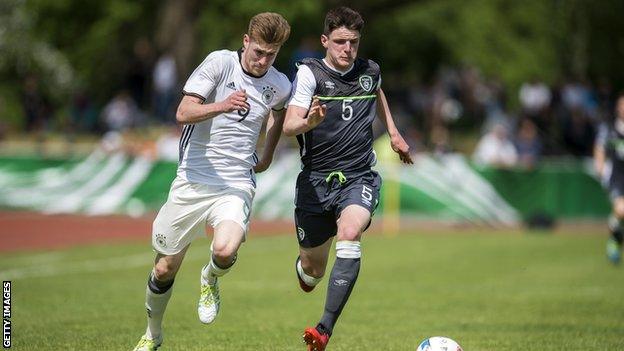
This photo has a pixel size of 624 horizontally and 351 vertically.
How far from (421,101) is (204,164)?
1145 inches

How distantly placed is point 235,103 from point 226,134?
73 centimetres

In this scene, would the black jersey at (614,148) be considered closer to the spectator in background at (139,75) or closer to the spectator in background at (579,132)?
the spectator in background at (579,132)

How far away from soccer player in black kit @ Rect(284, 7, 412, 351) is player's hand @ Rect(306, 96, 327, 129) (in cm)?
34

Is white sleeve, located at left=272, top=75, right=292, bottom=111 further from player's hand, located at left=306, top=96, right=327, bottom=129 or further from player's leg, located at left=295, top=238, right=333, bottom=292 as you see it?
player's leg, located at left=295, top=238, right=333, bottom=292

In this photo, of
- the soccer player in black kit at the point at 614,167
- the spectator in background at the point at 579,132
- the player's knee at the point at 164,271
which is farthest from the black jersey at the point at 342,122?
the spectator in background at the point at 579,132

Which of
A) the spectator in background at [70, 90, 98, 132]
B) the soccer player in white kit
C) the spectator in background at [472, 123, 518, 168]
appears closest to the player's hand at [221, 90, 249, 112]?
the soccer player in white kit

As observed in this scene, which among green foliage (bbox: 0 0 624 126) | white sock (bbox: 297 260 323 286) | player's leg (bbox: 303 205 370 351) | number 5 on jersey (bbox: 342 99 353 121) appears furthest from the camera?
green foliage (bbox: 0 0 624 126)

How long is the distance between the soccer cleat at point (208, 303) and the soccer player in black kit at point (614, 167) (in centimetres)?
1021

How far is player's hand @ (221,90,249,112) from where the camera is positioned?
8602 mm

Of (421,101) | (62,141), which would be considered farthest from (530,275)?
(421,101)

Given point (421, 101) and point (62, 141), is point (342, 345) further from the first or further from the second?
point (421, 101)

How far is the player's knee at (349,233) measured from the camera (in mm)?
→ 9047

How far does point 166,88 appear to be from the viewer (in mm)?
29469

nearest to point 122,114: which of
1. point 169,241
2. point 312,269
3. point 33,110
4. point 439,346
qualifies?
point 33,110
